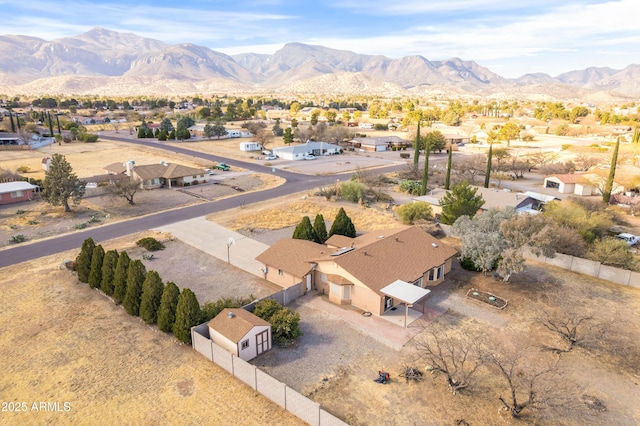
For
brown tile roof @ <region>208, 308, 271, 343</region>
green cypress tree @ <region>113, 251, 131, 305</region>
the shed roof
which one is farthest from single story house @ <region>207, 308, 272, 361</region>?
the shed roof

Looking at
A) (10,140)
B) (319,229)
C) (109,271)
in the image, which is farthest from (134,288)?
(10,140)

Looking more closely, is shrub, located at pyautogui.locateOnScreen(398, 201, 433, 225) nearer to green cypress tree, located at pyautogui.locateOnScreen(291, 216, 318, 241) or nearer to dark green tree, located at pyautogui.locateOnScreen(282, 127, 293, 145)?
green cypress tree, located at pyautogui.locateOnScreen(291, 216, 318, 241)

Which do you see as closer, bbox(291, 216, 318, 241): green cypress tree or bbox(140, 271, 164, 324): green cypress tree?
bbox(140, 271, 164, 324): green cypress tree

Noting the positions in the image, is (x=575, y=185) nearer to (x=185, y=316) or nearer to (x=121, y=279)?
(x=185, y=316)

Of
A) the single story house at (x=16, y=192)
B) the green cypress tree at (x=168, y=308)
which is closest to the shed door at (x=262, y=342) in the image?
the green cypress tree at (x=168, y=308)

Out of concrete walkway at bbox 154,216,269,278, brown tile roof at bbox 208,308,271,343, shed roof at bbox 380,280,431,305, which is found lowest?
concrete walkway at bbox 154,216,269,278

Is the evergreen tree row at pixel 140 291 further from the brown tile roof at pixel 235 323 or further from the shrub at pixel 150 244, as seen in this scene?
the shrub at pixel 150 244

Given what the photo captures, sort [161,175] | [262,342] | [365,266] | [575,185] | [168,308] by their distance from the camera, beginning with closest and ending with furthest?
[262,342], [168,308], [365,266], [575,185], [161,175]
